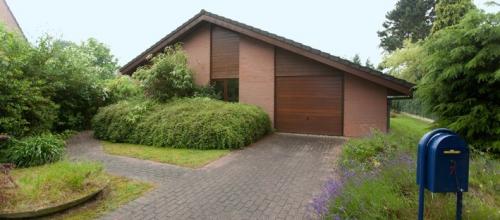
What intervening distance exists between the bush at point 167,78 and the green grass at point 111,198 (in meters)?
6.36

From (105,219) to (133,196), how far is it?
0.83 m

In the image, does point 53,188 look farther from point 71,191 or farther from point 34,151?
point 34,151

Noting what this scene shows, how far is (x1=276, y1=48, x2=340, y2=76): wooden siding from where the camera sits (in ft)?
36.7

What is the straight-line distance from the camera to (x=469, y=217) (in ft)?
9.21

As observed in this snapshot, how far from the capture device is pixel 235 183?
5344 millimetres

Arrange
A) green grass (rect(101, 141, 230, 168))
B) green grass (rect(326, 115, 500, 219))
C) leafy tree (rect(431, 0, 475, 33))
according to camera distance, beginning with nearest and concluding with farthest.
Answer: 1. green grass (rect(326, 115, 500, 219))
2. green grass (rect(101, 141, 230, 168))
3. leafy tree (rect(431, 0, 475, 33))

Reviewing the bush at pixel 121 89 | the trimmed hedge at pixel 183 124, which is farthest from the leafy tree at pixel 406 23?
the bush at pixel 121 89

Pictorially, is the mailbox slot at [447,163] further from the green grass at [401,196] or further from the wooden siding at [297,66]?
the wooden siding at [297,66]

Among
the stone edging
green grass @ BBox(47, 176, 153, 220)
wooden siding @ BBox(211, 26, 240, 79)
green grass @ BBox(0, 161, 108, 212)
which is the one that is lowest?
green grass @ BBox(47, 176, 153, 220)

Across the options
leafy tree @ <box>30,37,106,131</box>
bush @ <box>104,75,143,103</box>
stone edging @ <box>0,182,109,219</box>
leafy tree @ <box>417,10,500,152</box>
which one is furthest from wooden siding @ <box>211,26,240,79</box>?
stone edging @ <box>0,182,109,219</box>

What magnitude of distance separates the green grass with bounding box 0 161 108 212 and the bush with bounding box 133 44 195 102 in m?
6.71

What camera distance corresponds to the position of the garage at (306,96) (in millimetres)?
11078

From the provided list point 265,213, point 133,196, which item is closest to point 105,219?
point 133,196

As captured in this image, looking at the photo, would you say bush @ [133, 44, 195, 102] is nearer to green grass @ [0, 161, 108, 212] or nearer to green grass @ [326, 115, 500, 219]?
green grass @ [0, 161, 108, 212]
